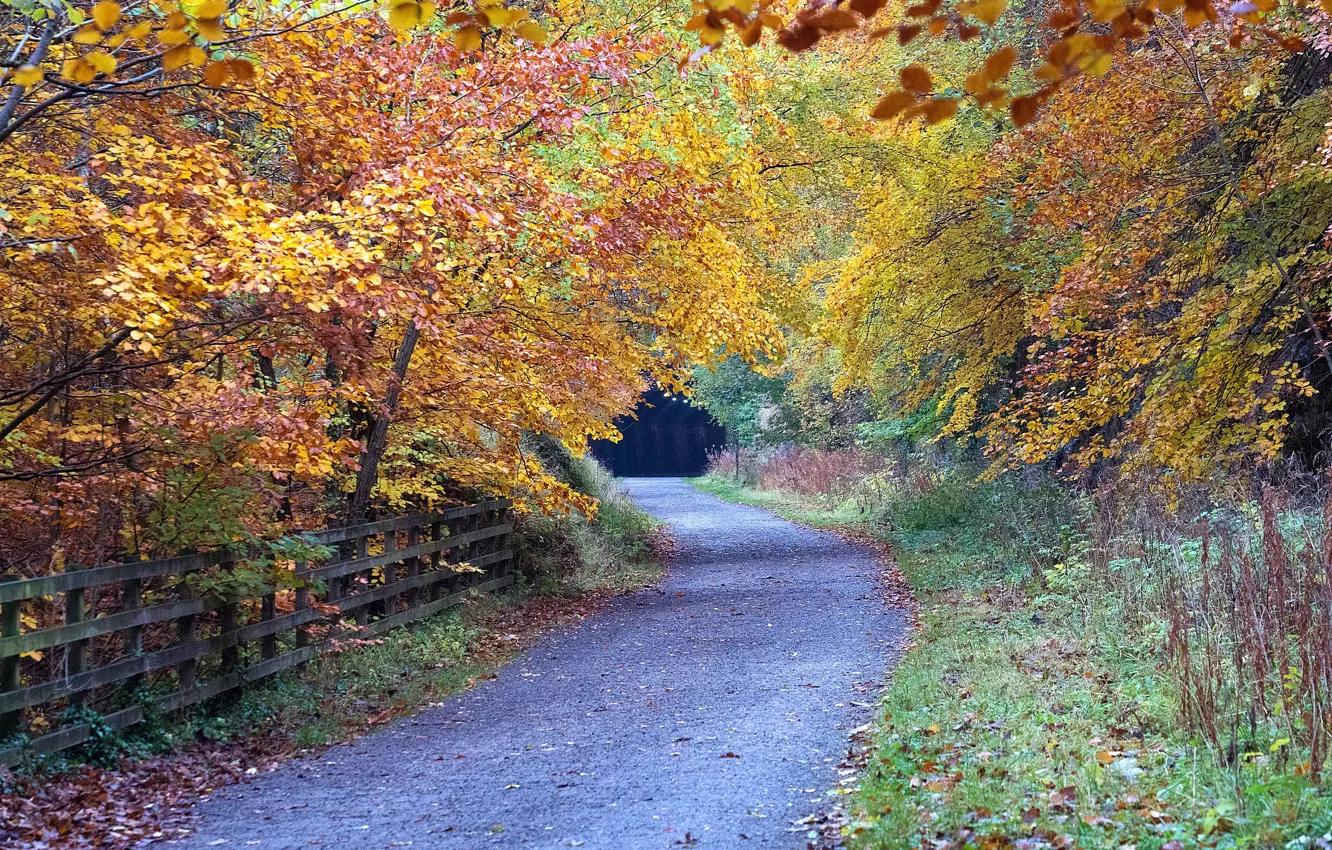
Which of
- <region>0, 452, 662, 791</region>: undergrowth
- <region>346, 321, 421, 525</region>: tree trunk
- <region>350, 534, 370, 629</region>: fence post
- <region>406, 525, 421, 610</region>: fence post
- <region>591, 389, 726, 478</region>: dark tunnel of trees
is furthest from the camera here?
<region>591, 389, 726, 478</region>: dark tunnel of trees

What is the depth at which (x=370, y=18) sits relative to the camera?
8.02 m

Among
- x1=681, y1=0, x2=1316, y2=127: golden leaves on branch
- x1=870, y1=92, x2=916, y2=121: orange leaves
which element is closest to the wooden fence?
x1=681, y1=0, x2=1316, y2=127: golden leaves on branch

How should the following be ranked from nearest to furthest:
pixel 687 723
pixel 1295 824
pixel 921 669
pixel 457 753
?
pixel 1295 824 → pixel 457 753 → pixel 687 723 → pixel 921 669

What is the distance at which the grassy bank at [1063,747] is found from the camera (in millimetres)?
4395

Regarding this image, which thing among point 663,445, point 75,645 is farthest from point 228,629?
point 663,445

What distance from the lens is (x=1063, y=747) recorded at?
5730 mm

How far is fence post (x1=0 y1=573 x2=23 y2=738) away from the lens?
5840mm

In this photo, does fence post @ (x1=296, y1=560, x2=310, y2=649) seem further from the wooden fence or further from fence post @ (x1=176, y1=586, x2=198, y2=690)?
fence post @ (x1=176, y1=586, x2=198, y2=690)

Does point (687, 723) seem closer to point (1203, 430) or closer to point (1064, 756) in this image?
point (1064, 756)

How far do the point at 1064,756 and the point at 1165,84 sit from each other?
6866 millimetres

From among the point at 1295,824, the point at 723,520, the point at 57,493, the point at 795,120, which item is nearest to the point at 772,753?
the point at 1295,824

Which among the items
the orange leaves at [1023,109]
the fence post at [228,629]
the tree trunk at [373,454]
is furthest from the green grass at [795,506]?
the orange leaves at [1023,109]

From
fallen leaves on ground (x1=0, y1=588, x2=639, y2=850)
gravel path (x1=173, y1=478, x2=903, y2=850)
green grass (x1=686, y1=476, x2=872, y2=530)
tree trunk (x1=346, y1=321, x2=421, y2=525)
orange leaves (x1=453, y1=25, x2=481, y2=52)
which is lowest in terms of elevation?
gravel path (x1=173, y1=478, x2=903, y2=850)

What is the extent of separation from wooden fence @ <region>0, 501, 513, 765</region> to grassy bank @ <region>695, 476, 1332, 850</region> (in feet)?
14.2
